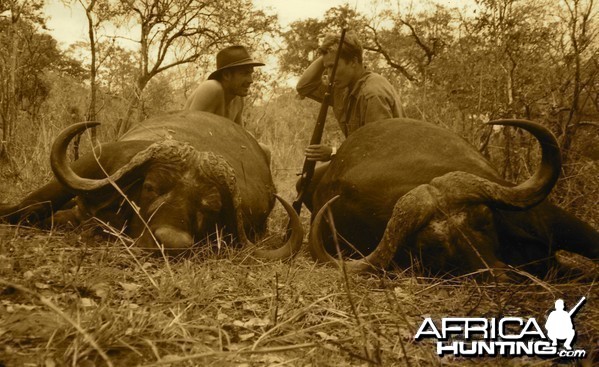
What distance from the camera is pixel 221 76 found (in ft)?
21.4

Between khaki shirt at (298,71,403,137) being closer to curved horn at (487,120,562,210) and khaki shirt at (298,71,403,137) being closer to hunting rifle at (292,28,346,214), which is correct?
hunting rifle at (292,28,346,214)

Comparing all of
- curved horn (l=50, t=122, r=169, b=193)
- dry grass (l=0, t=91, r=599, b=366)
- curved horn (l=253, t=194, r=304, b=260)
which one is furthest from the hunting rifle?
curved horn (l=50, t=122, r=169, b=193)

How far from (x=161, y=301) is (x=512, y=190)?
2.22 meters

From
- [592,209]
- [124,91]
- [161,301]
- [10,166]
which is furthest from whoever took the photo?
[124,91]

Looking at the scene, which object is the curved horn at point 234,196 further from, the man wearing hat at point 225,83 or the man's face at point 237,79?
the man's face at point 237,79

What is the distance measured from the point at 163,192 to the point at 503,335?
7.61ft

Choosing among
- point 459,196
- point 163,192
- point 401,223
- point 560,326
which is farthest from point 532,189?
point 163,192

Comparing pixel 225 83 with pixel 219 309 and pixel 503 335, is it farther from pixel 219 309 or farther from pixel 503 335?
pixel 503 335

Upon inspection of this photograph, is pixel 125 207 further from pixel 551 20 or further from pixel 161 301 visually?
pixel 551 20

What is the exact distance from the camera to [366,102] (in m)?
5.35

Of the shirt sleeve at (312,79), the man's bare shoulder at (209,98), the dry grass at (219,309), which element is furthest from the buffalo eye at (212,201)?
the shirt sleeve at (312,79)

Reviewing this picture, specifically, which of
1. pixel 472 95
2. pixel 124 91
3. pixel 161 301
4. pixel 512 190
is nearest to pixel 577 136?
pixel 512 190

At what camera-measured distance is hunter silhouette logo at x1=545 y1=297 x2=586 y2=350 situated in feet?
7.84

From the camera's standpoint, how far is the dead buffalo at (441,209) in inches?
136
